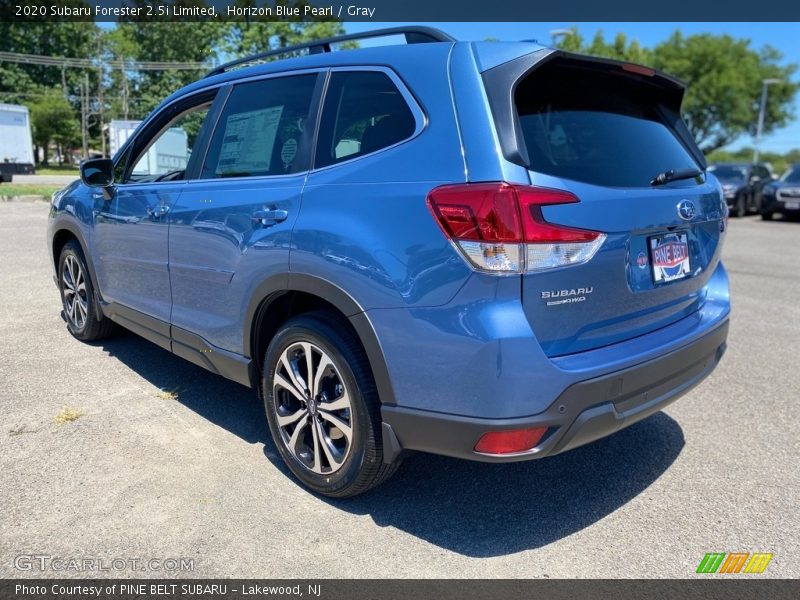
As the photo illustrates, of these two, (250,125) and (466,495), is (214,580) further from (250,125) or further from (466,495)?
(250,125)

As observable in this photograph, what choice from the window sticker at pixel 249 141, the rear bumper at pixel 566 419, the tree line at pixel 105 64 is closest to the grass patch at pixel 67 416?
the window sticker at pixel 249 141

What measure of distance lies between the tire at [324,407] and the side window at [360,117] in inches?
28.5

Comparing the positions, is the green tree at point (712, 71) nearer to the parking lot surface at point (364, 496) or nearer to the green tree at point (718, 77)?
the green tree at point (718, 77)

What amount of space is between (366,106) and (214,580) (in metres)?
1.98

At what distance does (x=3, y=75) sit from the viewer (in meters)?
52.3

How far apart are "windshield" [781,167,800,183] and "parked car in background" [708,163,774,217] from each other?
0.85 m

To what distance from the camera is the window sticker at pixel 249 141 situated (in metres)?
3.25

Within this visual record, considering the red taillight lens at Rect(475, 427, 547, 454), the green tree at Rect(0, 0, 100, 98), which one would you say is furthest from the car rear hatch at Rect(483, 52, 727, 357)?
the green tree at Rect(0, 0, 100, 98)

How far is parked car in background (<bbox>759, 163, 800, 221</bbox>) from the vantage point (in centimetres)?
1859

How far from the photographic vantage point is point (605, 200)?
2.43 m

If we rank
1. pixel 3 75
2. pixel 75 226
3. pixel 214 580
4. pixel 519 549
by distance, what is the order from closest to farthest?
pixel 214 580 < pixel 519 549 < pixel 75 226 < pixel 3 75

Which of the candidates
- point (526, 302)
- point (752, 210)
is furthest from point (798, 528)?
point (752, 210)

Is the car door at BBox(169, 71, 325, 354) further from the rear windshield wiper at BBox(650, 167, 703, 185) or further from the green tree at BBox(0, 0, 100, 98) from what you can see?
the green tree at BBox(0, 0, 100, 98)

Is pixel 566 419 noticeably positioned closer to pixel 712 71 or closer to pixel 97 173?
pixel 97 173
